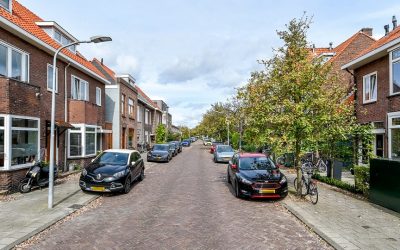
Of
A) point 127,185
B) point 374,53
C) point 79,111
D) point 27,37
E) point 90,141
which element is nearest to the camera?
point 127,185

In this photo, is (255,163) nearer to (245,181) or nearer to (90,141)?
(245,181)

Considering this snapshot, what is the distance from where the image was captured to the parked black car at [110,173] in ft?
34.6

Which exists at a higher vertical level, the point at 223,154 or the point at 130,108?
the point at 130,108

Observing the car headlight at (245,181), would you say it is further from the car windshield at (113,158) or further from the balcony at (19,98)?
the balcony at (19,98)

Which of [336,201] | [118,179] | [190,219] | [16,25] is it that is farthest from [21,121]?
[336,201]

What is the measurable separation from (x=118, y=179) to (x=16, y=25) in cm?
702

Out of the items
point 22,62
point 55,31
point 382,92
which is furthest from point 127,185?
point 382,92

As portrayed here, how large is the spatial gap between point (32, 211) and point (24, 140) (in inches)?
Answer: 187

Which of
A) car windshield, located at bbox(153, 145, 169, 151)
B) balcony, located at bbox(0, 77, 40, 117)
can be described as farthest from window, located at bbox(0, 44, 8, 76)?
car windshield, located at bbox(153, 145, 169, 151)

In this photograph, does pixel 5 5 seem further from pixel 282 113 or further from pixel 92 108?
pixel 282 113

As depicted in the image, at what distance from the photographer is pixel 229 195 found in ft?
36.4

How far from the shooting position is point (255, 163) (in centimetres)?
1141

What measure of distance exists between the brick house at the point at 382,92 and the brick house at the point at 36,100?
1350cm

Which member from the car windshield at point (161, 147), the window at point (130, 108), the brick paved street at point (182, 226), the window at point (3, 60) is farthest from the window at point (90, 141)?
the window at point (130, 108)
